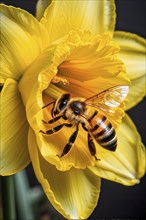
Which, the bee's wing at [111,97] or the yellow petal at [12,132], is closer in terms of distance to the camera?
the yellow petal at [12,132]

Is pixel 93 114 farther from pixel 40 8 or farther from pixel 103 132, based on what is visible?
pixel 40 8

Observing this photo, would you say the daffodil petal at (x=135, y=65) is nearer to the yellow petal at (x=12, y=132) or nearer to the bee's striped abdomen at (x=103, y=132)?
the bee's striped abdomen at (x=103, y=132)

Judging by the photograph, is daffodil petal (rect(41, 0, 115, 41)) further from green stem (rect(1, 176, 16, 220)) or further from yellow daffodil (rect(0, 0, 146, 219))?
green stem (rect(1, 176, 16, 220))

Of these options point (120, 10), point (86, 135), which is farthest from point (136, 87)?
point (120, 10)

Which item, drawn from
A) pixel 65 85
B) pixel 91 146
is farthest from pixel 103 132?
pixel 65 85

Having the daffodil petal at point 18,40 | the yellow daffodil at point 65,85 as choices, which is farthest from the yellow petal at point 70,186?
the daffodil petal at point 18,40
